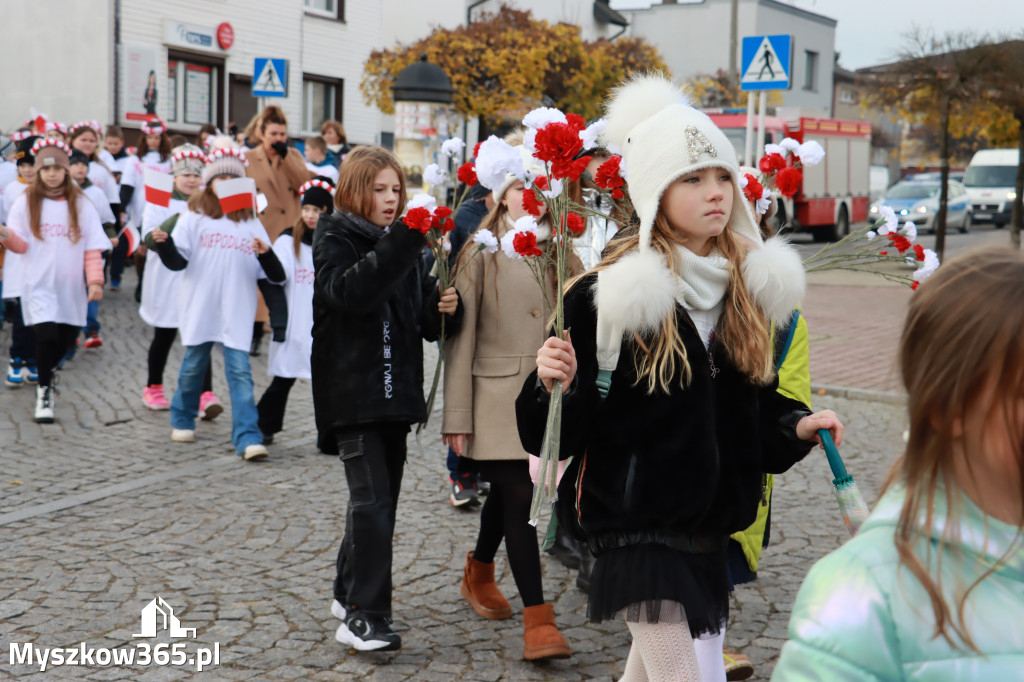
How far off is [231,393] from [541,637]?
12.3 ft

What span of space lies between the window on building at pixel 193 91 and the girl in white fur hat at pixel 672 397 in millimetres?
23010

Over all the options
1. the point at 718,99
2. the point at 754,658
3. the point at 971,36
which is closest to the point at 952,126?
the point at 971,36

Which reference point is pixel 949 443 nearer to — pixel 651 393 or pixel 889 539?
pixel 889 539

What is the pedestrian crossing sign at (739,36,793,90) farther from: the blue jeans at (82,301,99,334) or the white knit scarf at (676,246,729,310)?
the white knit scarf at (676,246,729,310)

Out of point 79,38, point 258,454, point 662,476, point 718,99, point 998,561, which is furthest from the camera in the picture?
point 718,99

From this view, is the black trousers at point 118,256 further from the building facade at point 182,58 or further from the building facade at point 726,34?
the building facade at point 726,34

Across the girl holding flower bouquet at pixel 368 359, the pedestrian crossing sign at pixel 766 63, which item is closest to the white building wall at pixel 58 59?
the pedestrian crossing sign at pixel 766 63

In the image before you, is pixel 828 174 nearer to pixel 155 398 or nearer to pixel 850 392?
pixel 850 392

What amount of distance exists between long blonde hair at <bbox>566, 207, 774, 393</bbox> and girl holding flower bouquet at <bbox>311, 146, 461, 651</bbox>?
4.55ft

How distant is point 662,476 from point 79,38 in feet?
73.5

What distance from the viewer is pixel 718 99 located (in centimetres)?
3603

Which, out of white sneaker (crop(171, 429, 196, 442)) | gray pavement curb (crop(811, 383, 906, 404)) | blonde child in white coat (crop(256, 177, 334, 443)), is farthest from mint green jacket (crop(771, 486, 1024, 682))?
gray pavement curb (crop(811, 383, 906, 404))

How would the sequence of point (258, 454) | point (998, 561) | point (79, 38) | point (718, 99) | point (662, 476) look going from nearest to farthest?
point (998, 561) → point (662, 476) → point (258, 454) → point (79, 38) → point (718, 99)

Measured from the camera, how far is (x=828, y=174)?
29469mm
